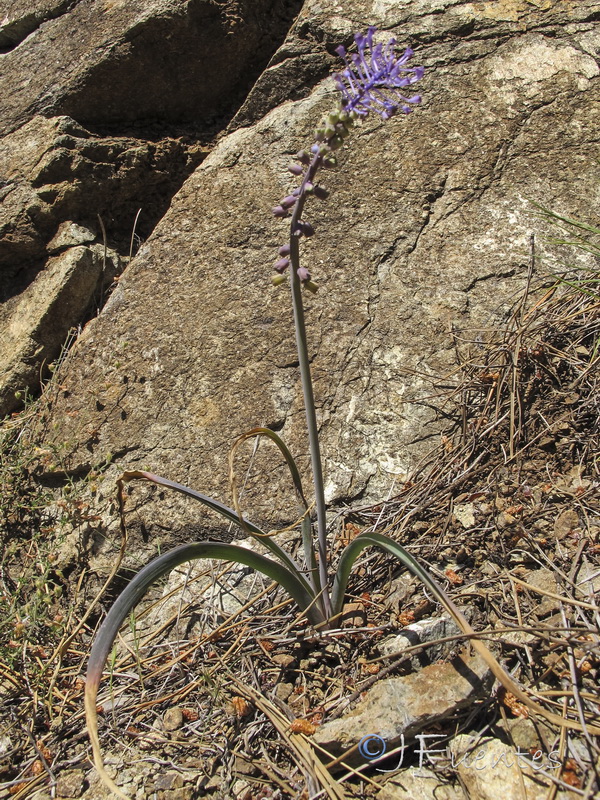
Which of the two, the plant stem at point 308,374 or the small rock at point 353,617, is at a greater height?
the plant stem at point 308,374

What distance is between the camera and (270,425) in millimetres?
2256

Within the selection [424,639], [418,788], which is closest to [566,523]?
[424,639]

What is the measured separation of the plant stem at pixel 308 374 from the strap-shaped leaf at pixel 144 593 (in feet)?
0.22

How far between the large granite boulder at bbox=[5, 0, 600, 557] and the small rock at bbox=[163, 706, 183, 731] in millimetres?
589

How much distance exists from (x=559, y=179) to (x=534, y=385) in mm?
980

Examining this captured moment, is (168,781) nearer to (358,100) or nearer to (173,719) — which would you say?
(173,719)

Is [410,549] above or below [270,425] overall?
below

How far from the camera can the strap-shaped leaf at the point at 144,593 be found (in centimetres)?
121

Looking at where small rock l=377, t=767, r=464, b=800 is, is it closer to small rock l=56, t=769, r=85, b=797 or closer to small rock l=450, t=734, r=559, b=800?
small rock l=450, t=734, r=559, b=800

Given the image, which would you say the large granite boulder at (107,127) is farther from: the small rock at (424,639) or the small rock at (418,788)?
the small rock at (418,788)

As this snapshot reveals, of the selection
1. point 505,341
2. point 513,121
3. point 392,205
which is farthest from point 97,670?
point 513,121

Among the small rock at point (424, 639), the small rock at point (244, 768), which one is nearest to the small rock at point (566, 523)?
the small rock at point (424, 639)

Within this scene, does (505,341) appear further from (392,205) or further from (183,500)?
(183,500)

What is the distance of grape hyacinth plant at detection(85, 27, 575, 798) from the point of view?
1265 millimetres
